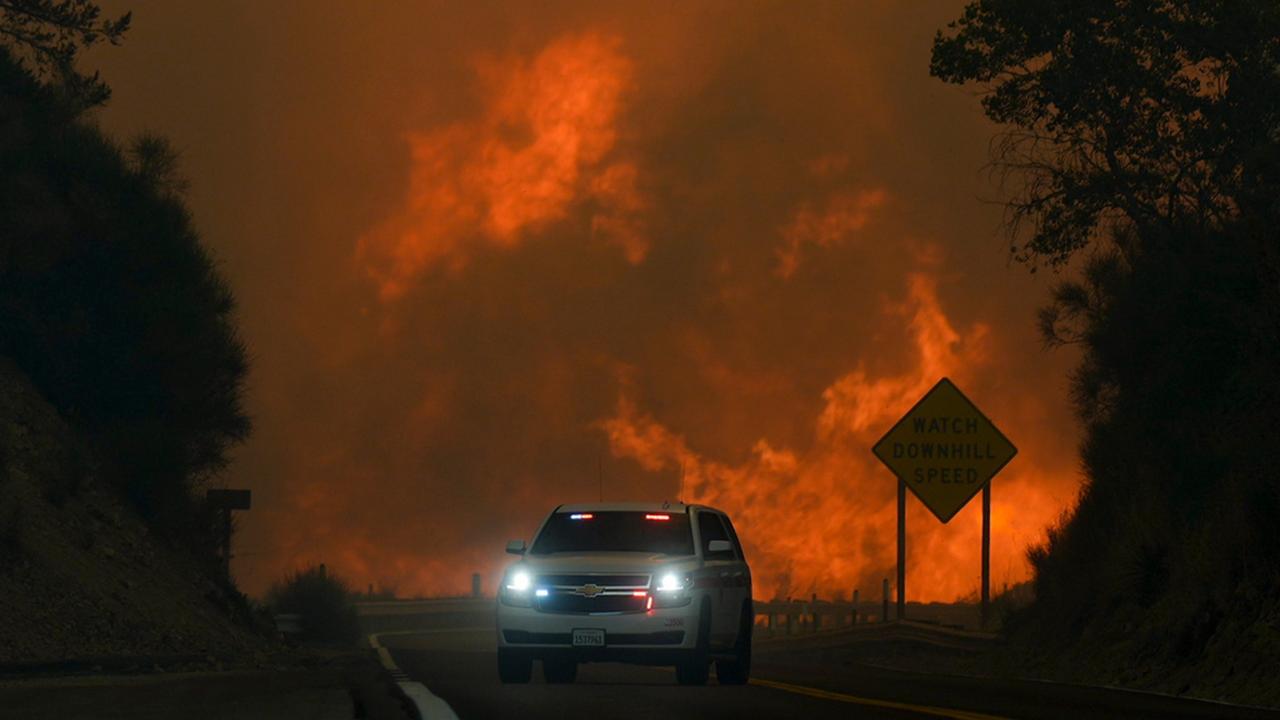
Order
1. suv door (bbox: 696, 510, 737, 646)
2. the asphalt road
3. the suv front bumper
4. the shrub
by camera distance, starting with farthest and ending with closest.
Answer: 1. the shrub
2. suv door (bbox: 696, 510, 737, 646)
3. the suv front bumper
4. the asphalt road

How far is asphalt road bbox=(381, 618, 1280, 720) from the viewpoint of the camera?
56.3 ft

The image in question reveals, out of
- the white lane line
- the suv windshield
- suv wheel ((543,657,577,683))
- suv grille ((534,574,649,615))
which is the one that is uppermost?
the suv windshield

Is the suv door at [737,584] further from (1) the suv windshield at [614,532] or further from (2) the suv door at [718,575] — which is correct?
(1) the suv windshield at [614,532]

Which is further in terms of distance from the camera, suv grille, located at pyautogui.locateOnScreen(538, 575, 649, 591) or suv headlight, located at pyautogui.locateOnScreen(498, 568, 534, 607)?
suv headlight, located at pyautogui.locateOnScreen(498, 568, 534, 607)

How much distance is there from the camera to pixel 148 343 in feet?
115

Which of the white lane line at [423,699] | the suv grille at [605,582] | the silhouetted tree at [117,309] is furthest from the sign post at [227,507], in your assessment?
the suv grille at [605,582]

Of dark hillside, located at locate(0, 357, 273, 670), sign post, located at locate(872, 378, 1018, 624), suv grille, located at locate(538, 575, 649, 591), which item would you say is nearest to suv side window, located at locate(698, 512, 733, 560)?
suv grille, located at locate(538, 575, 649, 591)

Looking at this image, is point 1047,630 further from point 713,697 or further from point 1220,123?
point 713,697

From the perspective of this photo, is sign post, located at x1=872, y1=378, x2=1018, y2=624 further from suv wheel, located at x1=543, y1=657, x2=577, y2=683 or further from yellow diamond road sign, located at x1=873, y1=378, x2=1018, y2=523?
suv wheel, located at x1=543, y1=657, x2=577, y2=683

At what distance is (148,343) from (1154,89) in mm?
17289

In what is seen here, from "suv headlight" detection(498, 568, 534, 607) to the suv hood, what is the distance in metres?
0.11

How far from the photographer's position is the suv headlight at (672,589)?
21375 millimetres

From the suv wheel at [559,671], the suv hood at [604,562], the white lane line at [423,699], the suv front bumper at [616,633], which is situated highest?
the suv hood at [604,562]

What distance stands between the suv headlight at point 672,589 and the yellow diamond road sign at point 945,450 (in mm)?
14141
